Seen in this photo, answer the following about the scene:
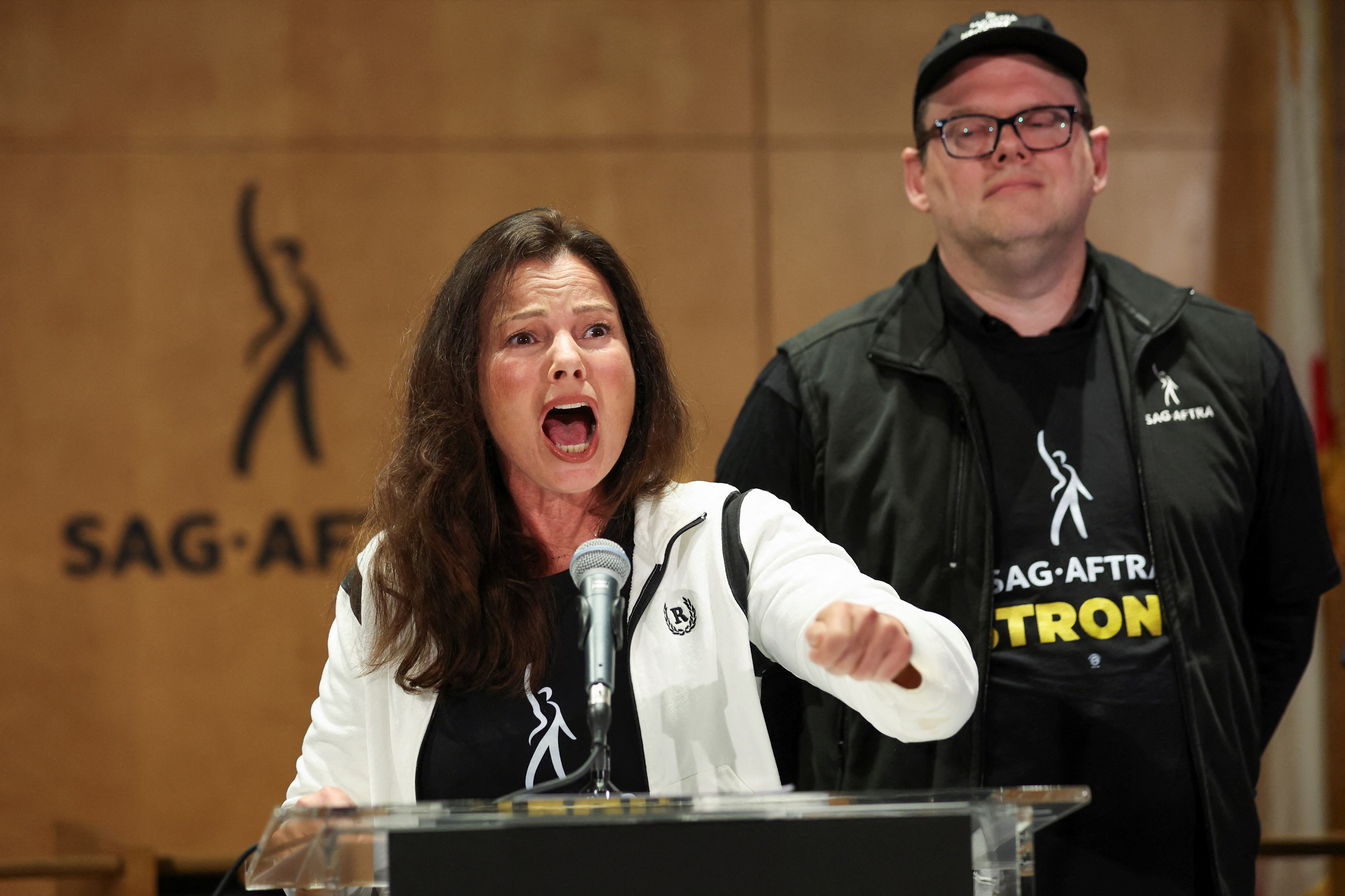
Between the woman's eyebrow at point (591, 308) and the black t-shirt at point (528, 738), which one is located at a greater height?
the woman's eyebrow at point (591, 308)

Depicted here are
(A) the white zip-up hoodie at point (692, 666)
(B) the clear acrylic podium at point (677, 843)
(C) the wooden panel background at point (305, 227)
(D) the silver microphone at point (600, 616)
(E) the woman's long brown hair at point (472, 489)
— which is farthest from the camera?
(C) the wooden panel background at point (305, 227)

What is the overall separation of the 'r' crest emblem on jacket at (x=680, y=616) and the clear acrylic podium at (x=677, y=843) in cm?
48

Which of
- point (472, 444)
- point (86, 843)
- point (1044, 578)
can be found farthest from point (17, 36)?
point (1044, 578)

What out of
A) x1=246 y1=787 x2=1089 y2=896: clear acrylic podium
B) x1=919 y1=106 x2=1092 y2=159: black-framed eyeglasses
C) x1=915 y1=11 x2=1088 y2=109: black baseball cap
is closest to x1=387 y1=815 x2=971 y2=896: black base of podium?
x1=246 y1=787 x2=1089 y2=896: clear acrylic podium

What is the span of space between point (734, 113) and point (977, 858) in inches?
127

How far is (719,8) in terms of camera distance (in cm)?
403

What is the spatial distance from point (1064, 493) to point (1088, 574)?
15 centimetres

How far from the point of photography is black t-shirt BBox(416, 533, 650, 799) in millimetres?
1529

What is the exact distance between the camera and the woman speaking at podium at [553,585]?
4.98 feet

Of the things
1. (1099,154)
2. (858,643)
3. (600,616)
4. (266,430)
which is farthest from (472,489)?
(266,430)

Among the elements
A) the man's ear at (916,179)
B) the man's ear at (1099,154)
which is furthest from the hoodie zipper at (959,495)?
the man's ear at (1099,154)

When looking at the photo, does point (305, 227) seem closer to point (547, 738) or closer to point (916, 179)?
point (916, 179)

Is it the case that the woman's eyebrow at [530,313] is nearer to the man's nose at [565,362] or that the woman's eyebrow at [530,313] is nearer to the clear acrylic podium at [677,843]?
the man's nose at [565,362]

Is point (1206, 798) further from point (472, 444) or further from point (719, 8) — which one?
point (719, 8)
